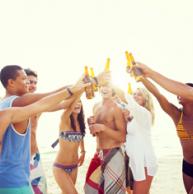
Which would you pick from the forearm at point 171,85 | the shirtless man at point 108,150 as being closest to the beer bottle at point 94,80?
the forearm at point 171,85

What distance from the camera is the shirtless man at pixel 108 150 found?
5.69m

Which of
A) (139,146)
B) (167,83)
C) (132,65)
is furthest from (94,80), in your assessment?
(139,146)

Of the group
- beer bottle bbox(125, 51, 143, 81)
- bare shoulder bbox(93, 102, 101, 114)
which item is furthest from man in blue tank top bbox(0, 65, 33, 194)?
bare shoulder bbox(93, 102, 101, 114)

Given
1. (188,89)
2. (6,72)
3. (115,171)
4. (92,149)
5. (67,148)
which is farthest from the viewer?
(92,149)

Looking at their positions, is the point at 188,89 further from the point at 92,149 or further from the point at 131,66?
the point at 92,149

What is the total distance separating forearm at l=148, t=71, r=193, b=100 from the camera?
4355mm

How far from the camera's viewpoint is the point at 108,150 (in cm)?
583

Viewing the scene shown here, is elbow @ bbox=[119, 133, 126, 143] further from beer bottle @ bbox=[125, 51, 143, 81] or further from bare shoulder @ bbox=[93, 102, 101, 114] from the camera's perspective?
beer bottle @ bbox=[125, 51, 143, 81]

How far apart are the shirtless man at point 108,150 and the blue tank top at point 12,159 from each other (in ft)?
6.83

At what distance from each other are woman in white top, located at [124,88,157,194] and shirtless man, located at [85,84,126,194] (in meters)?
0.11

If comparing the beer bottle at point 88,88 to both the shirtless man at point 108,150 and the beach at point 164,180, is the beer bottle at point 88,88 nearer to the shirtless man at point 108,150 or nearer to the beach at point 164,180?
the shirtless man at point 108,150

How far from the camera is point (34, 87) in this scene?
19.5 ft

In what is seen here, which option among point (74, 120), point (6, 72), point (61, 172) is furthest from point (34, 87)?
point (6, 72)

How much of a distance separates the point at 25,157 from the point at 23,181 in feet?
0.67
